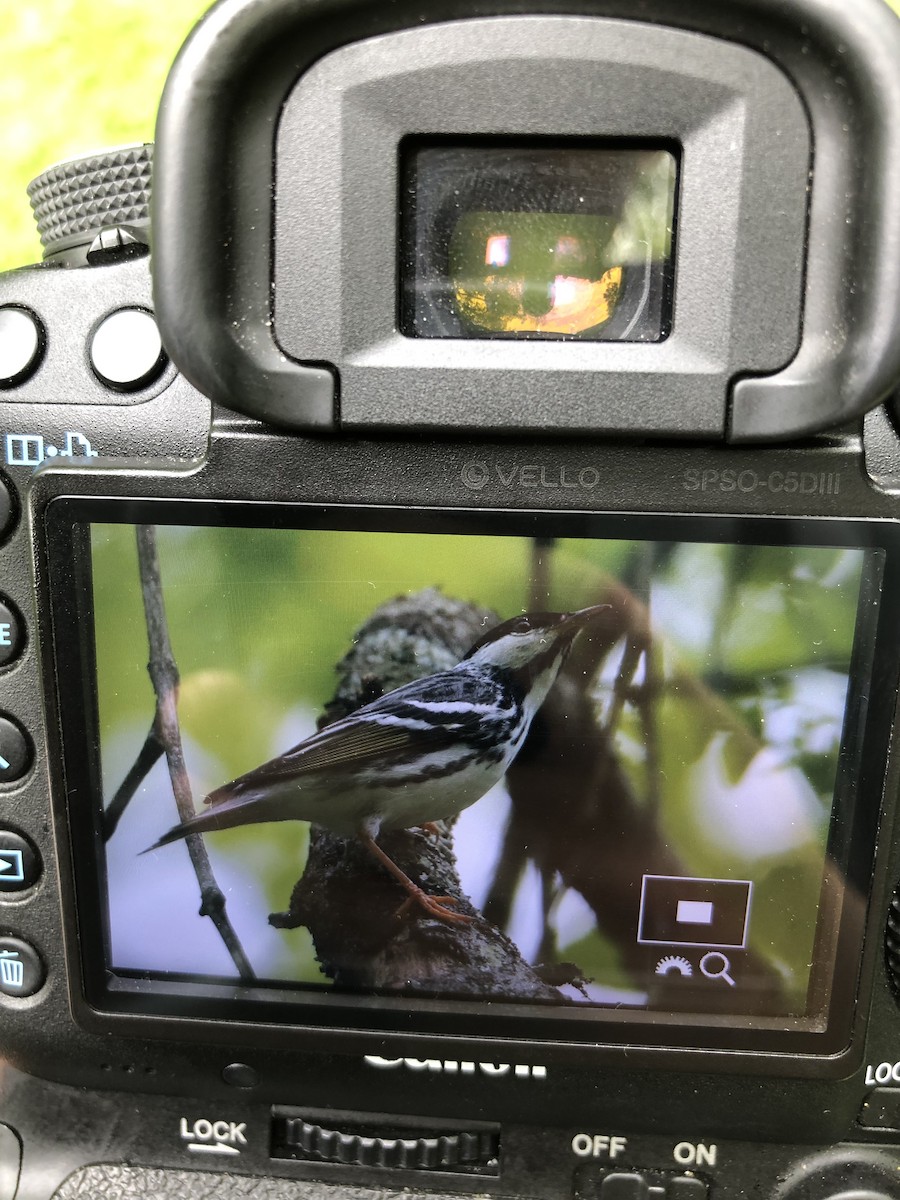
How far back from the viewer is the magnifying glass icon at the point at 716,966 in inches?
16.0

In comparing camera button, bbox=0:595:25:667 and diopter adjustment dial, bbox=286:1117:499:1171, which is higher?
camera button, bbox=0:595:25:667

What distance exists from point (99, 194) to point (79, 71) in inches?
9.8

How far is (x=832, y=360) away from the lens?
1.10ft

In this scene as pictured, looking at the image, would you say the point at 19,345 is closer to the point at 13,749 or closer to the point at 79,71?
the point at 13,749

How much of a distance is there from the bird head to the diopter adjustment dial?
225 millimetres

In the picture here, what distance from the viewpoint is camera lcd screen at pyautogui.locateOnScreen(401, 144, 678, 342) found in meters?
0.34

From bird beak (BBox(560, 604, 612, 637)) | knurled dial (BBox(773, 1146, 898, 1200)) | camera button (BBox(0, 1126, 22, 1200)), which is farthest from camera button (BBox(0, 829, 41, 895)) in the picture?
knurled dial (BBox(773, 1146, 898, 1200))

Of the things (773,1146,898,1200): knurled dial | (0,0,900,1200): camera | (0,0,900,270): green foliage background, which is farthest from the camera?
(0,0,900,270): green foliage background

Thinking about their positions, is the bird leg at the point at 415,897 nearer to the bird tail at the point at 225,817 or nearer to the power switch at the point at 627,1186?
the bird tail at the point at 225,817

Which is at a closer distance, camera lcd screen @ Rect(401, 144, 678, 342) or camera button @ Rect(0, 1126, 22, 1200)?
camera lcd screen @ Rect(401, 144, 678, 342)

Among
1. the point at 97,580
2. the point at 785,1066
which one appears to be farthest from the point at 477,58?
the point at 785,1066

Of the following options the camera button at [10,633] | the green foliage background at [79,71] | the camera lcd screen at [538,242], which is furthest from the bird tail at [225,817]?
the green foliage background at [79,71]

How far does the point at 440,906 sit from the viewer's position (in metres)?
0.41

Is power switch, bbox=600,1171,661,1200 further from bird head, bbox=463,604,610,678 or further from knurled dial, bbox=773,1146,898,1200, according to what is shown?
bird head, bbox=463,604,610,678
